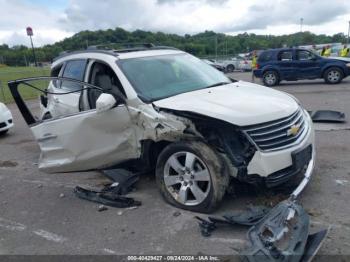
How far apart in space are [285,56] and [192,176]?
13826 mm

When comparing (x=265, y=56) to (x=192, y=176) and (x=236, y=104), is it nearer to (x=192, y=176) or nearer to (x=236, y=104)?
(x=236, y=104)

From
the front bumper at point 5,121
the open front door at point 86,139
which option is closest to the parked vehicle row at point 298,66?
the front bumper at point 5,121

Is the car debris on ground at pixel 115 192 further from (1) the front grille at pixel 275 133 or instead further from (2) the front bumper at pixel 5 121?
(2) the front bumper at pixel 5 121

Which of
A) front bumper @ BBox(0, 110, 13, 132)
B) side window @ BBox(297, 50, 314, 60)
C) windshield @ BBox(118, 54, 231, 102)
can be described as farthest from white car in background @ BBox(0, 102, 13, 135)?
side window @ BBox(297, 50, 314, 60)

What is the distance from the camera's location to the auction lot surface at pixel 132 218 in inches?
143

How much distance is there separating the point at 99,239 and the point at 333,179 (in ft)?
9.76

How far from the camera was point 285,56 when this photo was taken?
656 inches

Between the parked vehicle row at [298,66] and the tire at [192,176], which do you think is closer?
the tire at [192,176]

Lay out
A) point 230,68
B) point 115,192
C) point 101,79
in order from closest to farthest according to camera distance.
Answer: point 115,192 < point 101,79 < point 230,68

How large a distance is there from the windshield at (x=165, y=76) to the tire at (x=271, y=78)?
39.1 ft

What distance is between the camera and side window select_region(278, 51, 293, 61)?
16500 mm

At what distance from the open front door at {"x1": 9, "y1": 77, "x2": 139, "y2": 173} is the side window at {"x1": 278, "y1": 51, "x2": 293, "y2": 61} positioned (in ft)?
44.2

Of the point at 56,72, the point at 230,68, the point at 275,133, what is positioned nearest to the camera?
the point at 275,133

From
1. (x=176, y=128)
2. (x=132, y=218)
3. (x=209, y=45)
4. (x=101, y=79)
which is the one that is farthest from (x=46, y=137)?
(x=209, y=45)
